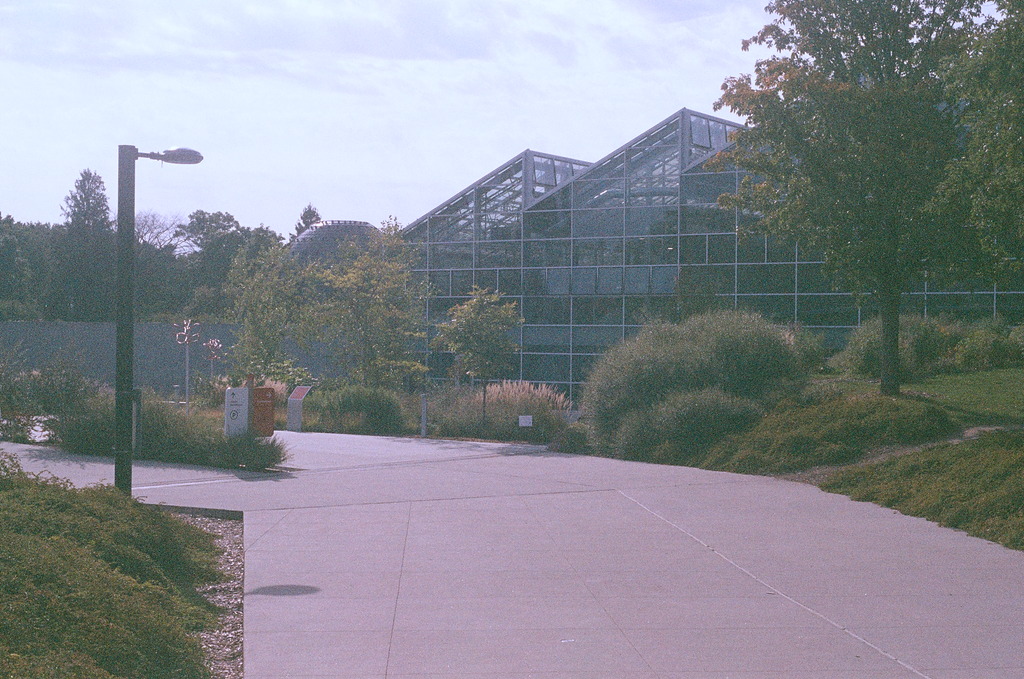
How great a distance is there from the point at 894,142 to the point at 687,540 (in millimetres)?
10321

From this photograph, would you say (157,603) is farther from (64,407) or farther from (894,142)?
(894,142)

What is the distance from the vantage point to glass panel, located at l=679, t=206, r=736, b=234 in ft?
109

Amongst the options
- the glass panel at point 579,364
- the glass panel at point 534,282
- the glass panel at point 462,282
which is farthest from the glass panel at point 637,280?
the glass panel at point 462,282

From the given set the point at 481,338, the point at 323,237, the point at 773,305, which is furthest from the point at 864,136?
the point at 323,237

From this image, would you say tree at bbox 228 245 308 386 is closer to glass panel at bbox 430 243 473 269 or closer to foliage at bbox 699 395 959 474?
glass panel at bbox 430 243 473 269

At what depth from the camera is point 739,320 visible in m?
21.0

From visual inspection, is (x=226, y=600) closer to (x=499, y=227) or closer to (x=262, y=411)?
(x=262, y=411)

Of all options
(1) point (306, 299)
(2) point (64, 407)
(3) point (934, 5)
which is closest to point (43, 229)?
(1) point (306, 299)

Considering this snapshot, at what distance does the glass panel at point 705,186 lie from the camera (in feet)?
108

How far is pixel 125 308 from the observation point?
9.99m

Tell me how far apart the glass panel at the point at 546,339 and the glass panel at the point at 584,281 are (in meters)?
1.42

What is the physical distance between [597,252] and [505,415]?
13265mm

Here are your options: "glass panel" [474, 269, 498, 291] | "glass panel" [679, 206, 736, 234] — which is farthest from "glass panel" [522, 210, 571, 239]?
"glass panel" [679, 206, 736, 234]

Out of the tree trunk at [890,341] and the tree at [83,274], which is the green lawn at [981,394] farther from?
the tree at [83,274]
